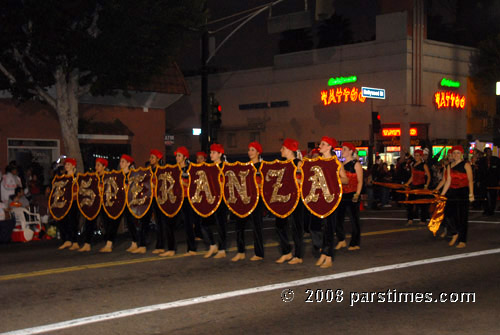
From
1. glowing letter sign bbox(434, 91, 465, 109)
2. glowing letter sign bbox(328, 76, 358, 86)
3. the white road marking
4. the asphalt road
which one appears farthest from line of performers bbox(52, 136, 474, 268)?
glowing letter sign bbox(434, 91, 465, 109)

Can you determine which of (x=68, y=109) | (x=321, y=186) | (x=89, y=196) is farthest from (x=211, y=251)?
(x=68, y=109)

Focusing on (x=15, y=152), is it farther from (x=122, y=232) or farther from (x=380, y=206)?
(x=380, y=206)

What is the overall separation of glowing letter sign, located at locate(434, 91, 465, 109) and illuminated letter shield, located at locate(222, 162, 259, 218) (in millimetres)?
33958

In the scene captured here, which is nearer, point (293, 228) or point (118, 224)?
point (293, 228)

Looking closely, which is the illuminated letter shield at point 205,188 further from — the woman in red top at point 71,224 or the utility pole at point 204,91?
the utility pole at point 204,91

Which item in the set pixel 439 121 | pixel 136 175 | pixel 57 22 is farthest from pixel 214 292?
pixel 439 121

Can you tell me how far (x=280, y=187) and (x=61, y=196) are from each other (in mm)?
5021

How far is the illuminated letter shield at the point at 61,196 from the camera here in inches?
499

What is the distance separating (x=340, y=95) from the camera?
1711 inches

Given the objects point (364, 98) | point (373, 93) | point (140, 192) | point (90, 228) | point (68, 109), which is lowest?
point (90, 228)

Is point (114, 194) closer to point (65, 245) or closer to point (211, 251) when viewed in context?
point (65, 245)

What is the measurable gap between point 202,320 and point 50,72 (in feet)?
42.5

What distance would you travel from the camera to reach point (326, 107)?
44719 mm

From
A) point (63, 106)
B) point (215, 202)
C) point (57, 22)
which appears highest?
point (57, 22)
